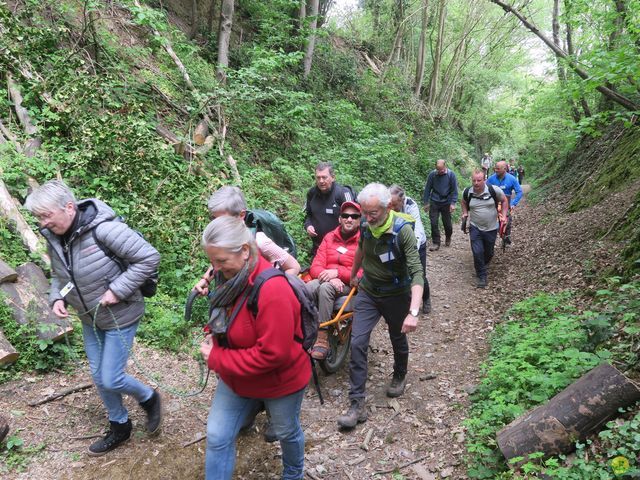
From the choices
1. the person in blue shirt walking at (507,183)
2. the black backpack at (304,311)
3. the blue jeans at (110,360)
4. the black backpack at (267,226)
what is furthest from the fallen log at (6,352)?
the person in blue shirt walking at (507,183)

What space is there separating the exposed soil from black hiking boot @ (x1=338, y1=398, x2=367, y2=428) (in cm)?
10

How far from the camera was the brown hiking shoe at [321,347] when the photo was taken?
462 centimetres

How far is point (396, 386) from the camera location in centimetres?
472

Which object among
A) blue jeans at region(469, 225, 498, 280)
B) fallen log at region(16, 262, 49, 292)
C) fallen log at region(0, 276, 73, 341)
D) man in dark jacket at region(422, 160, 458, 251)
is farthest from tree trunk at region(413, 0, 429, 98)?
fallen log at region(0, 276, 73, 341)

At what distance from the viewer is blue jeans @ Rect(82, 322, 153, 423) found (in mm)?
3256

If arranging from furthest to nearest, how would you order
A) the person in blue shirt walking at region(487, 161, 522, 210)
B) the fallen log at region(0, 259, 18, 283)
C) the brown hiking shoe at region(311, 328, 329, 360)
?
the person in blue shirt walking at region(487, 161, 522, 210) < the brown hiking shoe at region(311, 328, 329, 360) < the fallen log at region(0, 259, 18, 283)

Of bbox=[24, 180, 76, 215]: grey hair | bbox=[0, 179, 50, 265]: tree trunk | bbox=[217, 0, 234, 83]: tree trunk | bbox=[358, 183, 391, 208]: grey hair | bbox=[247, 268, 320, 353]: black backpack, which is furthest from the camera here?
bbox=[217, 0, 234, 83]: tree trunk

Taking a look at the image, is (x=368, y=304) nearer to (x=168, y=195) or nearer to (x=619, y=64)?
(x=168, y=195)

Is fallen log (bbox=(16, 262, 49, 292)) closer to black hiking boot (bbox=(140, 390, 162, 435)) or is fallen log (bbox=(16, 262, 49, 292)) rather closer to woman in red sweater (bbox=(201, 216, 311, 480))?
black hiking boot (bbox=(140, 390, 162, 435))

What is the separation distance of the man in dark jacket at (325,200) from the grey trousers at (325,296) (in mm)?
1323

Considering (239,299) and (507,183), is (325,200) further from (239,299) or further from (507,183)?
(507,183)

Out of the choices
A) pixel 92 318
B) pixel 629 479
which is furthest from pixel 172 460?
pixel 629 479

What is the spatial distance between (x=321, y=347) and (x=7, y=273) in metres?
3.48

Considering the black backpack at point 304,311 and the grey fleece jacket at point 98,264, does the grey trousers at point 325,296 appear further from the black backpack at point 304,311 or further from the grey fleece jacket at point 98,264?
the black backpack at point 304,311
